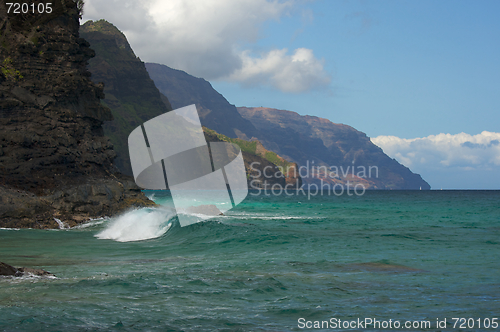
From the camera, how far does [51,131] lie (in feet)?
89.5

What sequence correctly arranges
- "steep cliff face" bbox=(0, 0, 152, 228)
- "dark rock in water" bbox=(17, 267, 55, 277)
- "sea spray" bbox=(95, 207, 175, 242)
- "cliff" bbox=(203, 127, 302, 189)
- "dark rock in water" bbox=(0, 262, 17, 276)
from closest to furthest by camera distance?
"dark rock in water" bbox=(0, 262, 17, 276) → "dark rock in water" bbox=(17, 267, 55, 277) → "sea spray" bbox=(95, 207, 175, 242) → "steep cliff face" bbox=(0, 0, 152, 228) → "cliff" bbox=(203, 127, 302, 189)

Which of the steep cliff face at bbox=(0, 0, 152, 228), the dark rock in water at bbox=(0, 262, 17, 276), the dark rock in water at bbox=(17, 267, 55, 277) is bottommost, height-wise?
the dark rock in water at bbox=(17, 267, 55, 277)

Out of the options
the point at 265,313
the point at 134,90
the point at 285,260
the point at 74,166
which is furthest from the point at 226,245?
the point at 134,90

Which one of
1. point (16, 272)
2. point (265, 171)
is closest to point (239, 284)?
point (16, 272)

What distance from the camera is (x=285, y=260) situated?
1325 centimetres

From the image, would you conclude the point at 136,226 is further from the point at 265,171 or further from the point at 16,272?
the point at 265,171

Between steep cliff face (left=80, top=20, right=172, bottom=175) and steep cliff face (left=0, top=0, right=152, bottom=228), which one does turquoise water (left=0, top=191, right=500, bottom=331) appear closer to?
steep cliff face (left=0, top=0, right=152, bottom=228)

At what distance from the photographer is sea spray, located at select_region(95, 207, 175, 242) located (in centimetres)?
2050

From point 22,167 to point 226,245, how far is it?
51.1 ft

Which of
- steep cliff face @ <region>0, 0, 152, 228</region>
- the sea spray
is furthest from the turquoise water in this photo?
steep cliff face @ <region>0, 0, 152, 228</region>

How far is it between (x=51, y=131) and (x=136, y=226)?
10.3 metres

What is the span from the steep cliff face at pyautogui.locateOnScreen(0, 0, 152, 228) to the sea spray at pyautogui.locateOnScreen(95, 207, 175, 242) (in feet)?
7.62

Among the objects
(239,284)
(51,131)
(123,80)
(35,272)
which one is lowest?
(239,284)

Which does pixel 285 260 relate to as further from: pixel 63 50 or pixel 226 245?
pixel 63 50
